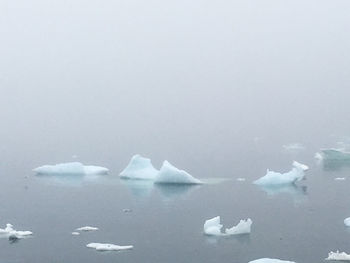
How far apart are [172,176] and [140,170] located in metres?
0.78

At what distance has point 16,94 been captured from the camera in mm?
23703

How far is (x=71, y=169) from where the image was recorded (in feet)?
49.0

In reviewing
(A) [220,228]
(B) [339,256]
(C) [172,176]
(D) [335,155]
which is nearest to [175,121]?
(D) [335,155]

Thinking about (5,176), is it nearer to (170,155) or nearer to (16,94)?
(170,155)

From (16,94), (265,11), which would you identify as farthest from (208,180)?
(265,11)

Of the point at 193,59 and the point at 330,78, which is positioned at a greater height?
the point at 193,59

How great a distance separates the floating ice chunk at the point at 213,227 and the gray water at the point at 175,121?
0.12 m

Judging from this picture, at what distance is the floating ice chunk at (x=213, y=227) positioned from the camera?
1170 cm

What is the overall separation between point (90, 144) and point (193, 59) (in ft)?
36.2

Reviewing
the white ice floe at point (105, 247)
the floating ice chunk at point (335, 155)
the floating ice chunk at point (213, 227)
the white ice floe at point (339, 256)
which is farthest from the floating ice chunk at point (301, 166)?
the white ice floe at point (105, 247)

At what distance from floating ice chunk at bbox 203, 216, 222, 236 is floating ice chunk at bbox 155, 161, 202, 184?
2.19 metres

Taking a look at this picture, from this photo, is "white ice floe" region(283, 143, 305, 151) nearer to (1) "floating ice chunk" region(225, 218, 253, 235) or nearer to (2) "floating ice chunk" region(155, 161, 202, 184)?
(2) "floating ice chunk" region(155, 161, 202, 184)

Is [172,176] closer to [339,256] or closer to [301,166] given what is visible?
[301,166]

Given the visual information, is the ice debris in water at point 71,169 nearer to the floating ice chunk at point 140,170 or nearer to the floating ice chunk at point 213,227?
the floating ice chunk at point 140,170
